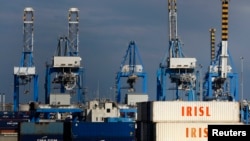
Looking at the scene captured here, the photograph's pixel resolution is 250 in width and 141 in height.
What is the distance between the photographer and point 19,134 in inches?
3007

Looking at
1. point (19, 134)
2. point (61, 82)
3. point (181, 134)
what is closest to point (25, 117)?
point (61, 82)

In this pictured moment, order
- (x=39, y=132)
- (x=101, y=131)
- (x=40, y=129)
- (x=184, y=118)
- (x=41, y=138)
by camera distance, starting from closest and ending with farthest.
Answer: (x=184, y=118)
(x=101, y=131)
(x=41, y=138)
(x=39, y=132)
(x=40, y=129)

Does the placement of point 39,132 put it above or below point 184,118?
below

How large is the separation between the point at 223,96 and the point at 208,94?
3.44 meters

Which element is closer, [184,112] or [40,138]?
[184,112]

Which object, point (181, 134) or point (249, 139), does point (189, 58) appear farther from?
point (249, 139)

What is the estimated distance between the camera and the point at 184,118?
62375 mm

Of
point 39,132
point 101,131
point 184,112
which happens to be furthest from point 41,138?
point 184,112

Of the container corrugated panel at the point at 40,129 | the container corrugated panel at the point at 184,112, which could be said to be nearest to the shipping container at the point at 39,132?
the container corrugated panel at the point at 40,129

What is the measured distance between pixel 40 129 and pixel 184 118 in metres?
21.4

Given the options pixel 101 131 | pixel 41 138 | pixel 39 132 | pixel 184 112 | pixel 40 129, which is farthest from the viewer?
pixel 40 129

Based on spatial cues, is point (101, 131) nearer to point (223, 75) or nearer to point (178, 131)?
point (178, 131)

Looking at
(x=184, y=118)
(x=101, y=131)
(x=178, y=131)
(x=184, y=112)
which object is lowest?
(x=101, y=131)

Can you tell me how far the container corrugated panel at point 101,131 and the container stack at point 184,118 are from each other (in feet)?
34.1
